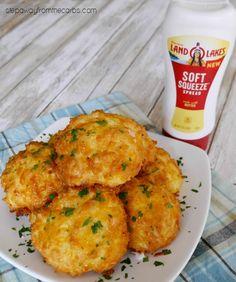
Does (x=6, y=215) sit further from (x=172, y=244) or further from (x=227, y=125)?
(x=227, y=125)

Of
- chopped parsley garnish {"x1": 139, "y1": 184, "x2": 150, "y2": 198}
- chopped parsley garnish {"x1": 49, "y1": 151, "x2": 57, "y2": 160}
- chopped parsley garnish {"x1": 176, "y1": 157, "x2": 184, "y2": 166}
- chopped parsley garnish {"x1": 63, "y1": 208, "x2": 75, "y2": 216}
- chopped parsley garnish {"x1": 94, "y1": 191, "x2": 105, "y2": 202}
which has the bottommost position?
chopped parsley garnish {"x1": 176, "y1": 157, "x2": 184, "y2": 166}

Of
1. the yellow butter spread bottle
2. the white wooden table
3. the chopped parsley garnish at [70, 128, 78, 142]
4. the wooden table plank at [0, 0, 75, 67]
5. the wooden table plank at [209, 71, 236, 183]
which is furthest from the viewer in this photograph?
the wooden table plank at [0, 0, 75, 67]

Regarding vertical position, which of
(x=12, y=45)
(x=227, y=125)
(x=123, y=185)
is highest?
(x=123, y=185)

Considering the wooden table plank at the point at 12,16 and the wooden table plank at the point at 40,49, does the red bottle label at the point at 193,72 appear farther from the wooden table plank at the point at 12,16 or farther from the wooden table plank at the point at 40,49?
the wooden table plank at the point at 12,16

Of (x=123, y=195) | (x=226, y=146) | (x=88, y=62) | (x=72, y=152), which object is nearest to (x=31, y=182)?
(x=72, y=152)

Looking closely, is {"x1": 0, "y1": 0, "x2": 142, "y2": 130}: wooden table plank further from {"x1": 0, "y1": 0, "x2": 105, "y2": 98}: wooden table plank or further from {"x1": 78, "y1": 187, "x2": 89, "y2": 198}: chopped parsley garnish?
{"x1": 78, "y1": 187, "x2": 89, "y2": 198}: chopped parsley garnish

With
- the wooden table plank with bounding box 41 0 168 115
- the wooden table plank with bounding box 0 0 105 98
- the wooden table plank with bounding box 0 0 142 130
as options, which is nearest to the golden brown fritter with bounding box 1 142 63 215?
the wooden table plank with bounding box 0 0 142 130

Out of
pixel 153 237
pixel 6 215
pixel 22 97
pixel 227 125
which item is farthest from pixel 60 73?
pixel 153 237
